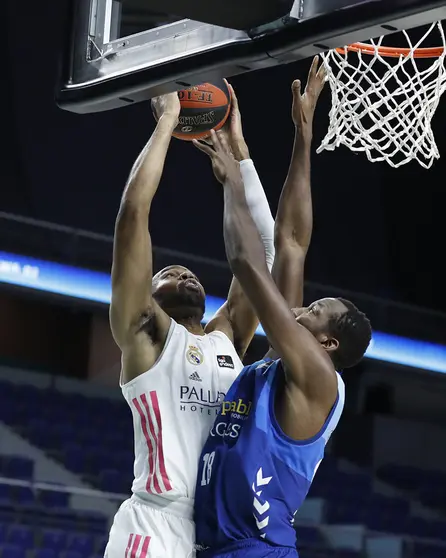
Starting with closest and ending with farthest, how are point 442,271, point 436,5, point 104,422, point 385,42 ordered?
1. point 436,5
2. point 385,42
3. point 104,422
4. point 442,271

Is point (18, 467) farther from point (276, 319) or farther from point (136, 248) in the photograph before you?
point (276, 319)

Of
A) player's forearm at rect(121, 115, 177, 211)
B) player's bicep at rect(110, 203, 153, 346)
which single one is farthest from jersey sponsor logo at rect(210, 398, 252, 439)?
player's forearm at rect(121, 115, 177, 211)

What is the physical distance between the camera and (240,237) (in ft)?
10.4

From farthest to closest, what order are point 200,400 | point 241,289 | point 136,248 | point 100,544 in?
point 100,544
point 241,289
point 200,400
point 136,248

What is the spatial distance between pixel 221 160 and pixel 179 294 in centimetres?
51

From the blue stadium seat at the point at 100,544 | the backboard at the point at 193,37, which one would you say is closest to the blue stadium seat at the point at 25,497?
the blue stadium seat at the point at 100,544

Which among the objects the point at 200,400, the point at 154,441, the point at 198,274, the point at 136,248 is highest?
the point at 198,274

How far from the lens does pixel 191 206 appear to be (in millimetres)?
11344

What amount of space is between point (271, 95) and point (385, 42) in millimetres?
6379

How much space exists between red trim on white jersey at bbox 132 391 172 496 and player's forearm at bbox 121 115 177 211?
615 mm

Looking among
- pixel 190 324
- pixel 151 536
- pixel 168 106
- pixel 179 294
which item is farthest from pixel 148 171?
pixel 151 536

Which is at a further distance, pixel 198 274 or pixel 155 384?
pixel 198 274

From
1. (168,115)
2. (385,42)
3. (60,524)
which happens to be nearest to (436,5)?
(168,115)

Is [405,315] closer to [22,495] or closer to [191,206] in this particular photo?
[191,206]
